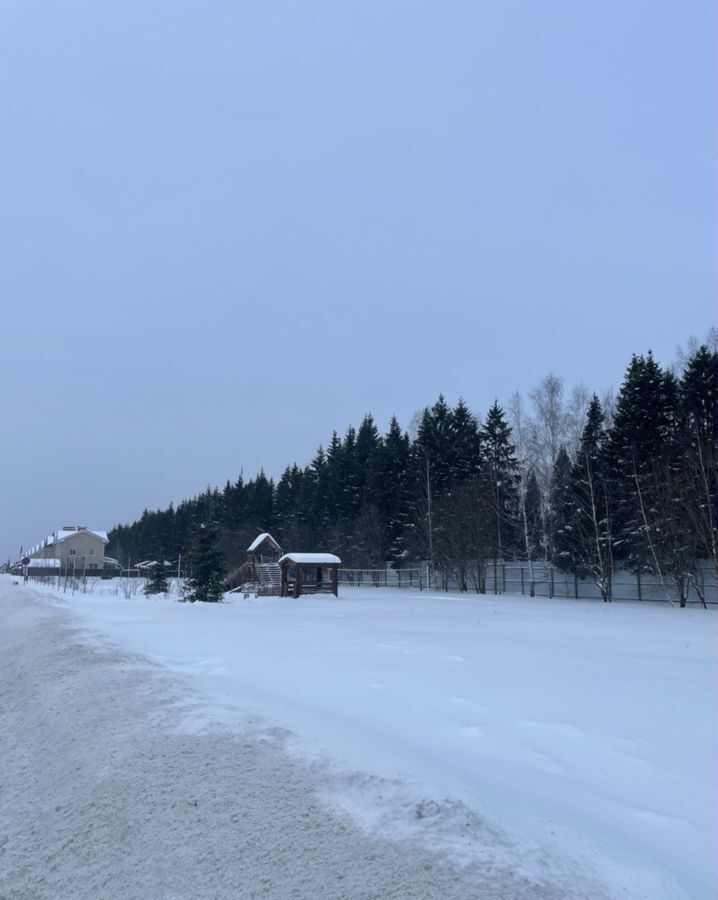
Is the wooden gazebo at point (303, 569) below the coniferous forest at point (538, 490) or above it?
below

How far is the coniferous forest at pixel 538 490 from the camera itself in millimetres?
29125

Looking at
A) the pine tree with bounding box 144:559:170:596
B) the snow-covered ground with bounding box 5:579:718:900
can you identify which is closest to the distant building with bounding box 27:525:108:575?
the pine tree with bounding box 144:559:170:596

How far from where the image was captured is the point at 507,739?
620 cm

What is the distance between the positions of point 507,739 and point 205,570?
91.4 feet

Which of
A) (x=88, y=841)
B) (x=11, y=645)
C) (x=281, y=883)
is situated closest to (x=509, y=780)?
(x=281, y=883)

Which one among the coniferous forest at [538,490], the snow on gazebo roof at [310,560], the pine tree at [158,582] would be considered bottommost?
the pine tree at [158,582]

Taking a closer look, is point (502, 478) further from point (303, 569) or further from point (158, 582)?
point (158, 582)

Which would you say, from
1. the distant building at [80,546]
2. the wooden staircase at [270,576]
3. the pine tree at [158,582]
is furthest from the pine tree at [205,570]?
the distant building at [80,546]

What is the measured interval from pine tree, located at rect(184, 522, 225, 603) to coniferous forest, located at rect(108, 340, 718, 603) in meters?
1.25

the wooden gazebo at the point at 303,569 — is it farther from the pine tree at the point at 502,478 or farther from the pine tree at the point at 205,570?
the pine tree at the point at 502,478

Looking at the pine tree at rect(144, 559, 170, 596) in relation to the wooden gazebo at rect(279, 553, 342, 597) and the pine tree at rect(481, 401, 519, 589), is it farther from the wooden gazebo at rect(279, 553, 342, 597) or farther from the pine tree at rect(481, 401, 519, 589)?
the pine tree at rect(481, 401, 519, 589)

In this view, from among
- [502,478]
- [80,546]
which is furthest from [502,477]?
[80,546]

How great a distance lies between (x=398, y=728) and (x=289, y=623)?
1233 centimetres

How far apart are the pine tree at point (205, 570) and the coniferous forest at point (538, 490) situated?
125cm
